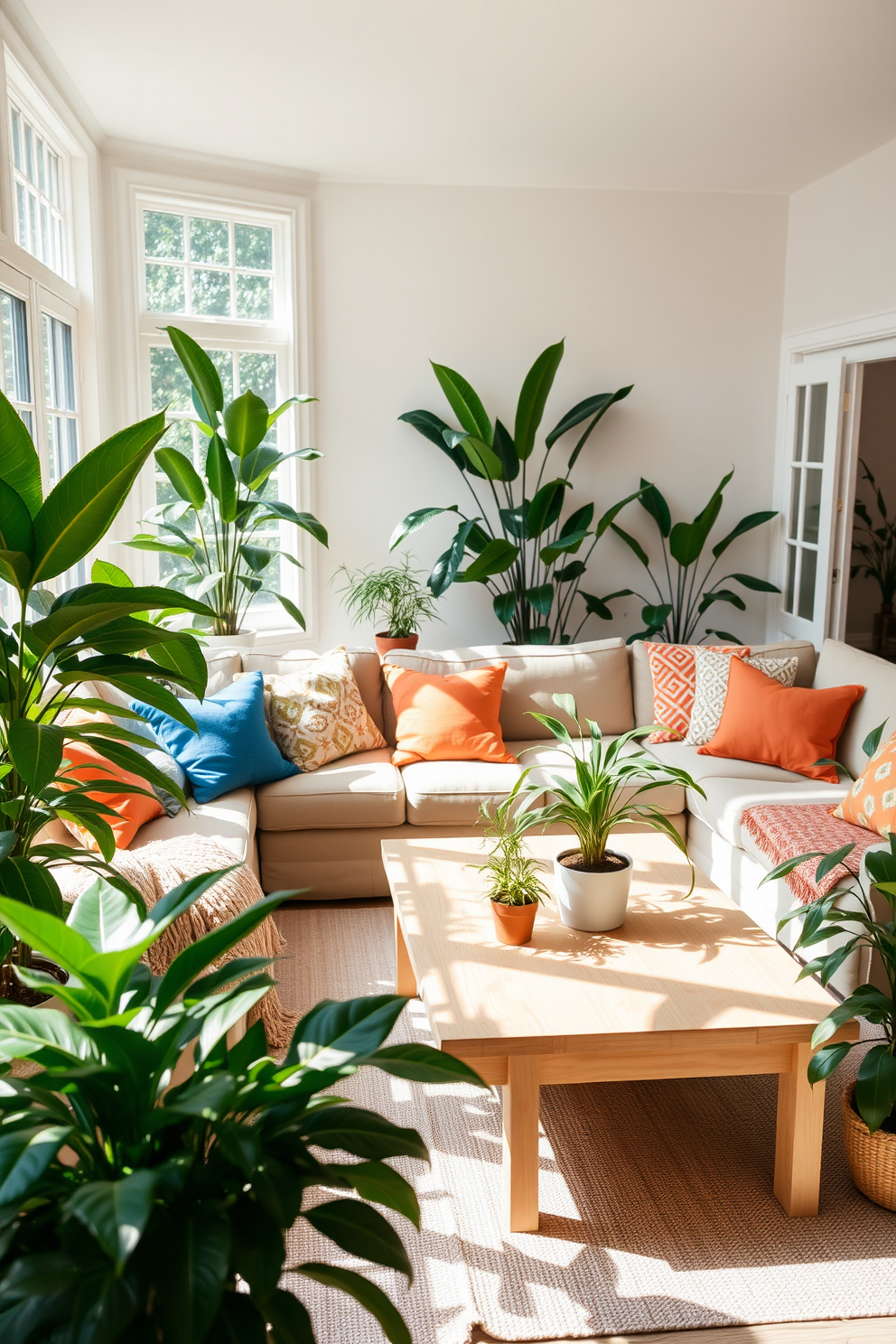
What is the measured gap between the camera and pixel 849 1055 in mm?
2799

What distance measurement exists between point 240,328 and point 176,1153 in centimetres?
462

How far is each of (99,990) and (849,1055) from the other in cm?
226

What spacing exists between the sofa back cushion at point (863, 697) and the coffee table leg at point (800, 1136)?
1704 millimetres

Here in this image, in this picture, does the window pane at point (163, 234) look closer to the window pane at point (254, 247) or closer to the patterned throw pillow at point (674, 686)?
the window pane at point (254, 247)

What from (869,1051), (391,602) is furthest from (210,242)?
(869,1051)

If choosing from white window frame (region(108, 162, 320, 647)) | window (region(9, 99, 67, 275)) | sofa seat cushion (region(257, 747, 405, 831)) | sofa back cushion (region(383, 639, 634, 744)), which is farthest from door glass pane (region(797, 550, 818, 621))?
window (region(9, 99, 67, 275))

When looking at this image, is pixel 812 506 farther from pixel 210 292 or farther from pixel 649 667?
pixel 210 292

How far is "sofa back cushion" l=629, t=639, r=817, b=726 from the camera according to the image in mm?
4285

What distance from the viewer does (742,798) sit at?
11.6 ft

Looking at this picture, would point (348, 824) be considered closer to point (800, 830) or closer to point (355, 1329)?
point (800, 830)

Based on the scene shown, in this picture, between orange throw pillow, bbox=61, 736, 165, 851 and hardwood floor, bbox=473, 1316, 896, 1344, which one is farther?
orange throw pillow, bbox=61, 736, 165, 851

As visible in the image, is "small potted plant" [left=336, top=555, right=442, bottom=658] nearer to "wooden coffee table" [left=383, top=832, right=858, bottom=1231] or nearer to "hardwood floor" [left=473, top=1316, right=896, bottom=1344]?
"wooden coffee table" [left=383, top=832, right=858, bottom=1231]

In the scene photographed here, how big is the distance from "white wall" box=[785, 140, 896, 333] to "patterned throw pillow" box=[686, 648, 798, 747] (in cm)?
159

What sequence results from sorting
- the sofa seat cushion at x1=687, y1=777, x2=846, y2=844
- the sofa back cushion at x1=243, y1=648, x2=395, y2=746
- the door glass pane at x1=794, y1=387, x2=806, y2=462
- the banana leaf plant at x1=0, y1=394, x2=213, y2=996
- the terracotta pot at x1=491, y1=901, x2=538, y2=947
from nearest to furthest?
the banana leaf plant at x1=0, y1=394, x2=213, y2=996, the terracotta pot at x1=491, y1=901, x2=538, y2=947, the sofa seat cushion at x1=687, y1=777, x2=846, y2=844, the sofa back cushion at x1=243, y1=648, x2=395, y2=746, the door glass pane at x1=794, y1=387, x2=806, y2=462
